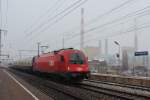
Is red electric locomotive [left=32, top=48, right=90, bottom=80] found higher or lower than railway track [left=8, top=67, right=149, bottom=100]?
higher

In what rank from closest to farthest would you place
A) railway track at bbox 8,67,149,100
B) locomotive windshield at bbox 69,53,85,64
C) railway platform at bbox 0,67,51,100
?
railway track at bbox 8,67,149,100, railway platform at bbox 0,67,51,100, locomotive windshield at bbox 69,53,85,64

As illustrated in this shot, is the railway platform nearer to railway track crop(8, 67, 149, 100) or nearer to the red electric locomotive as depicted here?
railway track crop(8, 67, 149, 100)

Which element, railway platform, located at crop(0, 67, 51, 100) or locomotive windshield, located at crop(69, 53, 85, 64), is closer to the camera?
railway platform, located at crop(0, 67, 51, 100)

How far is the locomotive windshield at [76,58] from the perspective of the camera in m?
27.9

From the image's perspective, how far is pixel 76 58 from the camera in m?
28.2

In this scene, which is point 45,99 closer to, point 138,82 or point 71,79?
point 71,79

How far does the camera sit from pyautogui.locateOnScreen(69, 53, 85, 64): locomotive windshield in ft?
91.5

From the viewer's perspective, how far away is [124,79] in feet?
104

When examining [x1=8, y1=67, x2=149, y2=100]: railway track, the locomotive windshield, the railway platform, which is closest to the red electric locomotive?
the locomotive windshield

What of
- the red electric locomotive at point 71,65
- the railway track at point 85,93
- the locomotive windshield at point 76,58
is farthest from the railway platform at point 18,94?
the locomotive windshield at point 76,58

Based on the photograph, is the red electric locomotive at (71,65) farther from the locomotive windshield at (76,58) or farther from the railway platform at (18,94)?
the railway platform at (18,94)

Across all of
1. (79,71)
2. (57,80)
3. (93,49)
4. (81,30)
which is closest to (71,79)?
(79,71)

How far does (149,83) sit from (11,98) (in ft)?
45.7

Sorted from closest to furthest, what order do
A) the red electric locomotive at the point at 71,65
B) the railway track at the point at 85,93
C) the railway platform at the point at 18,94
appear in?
the railway track at the point at 85,93, the railway platform at the point at 18,94, the red electric locomotive at the point at 71,65
